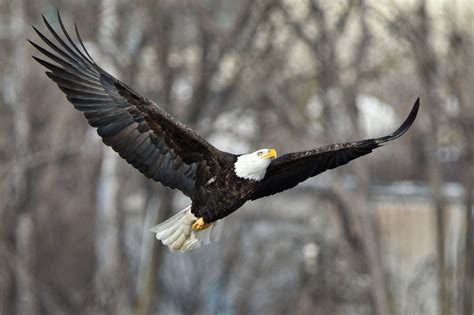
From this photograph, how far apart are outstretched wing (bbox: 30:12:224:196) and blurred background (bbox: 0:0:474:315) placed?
→ 534cm

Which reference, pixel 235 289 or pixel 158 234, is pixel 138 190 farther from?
pixel 158 234

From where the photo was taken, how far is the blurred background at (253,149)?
14.4m

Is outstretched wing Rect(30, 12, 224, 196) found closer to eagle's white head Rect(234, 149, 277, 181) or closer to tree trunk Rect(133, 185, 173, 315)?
eagle's white head Rect(234, 149, 277, 181)

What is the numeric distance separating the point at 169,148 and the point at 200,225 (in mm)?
572

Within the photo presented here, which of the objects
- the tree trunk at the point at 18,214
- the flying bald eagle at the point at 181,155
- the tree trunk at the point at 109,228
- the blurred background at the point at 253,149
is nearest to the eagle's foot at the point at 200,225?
the flying bald eagle at the point at 181,155

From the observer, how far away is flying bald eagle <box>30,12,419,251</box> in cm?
830

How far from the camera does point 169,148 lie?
880 centimetres

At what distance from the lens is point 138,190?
66.1 feet

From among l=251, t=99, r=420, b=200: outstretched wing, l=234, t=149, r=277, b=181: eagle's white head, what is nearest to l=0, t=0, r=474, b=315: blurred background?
l=251, t=99, r=420, b=200: outstretched wing

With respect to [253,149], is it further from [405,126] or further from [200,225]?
[405,126]

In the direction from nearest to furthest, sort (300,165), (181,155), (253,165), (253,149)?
1. (253,165)
2. (181,155)
3. (300,165)
4. (253,149)

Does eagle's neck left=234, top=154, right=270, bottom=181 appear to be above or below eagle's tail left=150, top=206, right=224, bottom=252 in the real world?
above


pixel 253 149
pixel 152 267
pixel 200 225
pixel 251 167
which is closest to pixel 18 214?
pixel 152 267

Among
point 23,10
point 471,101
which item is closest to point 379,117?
point 471,101
